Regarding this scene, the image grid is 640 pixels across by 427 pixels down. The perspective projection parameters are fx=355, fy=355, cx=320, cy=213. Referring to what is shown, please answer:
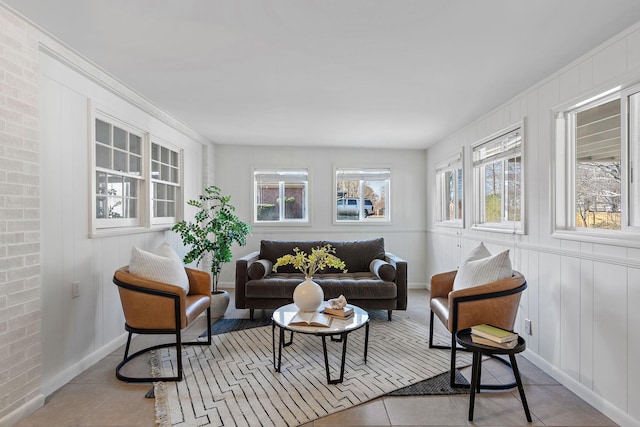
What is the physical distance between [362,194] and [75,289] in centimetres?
430

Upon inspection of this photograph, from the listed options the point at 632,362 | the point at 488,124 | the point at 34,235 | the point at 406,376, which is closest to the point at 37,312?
the point at 34,235

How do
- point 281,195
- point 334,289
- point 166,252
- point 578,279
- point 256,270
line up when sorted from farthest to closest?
point 281,195 < point 256,270 < point 334,289 < point 166,252 < point 578,279

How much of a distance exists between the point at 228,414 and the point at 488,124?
3660mm

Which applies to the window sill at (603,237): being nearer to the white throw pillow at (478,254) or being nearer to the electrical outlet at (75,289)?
the white throw pillow at (478,254)

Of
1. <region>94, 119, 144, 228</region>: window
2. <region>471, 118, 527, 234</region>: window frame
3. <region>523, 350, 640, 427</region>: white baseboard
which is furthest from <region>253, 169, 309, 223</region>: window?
<region>523, 350, 640, 427</region>: white baseboard

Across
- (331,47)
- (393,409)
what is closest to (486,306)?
(393,409)

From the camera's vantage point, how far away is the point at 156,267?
2.96 m

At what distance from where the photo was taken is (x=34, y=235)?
7.29 ft

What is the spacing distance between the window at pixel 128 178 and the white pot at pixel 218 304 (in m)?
1.07

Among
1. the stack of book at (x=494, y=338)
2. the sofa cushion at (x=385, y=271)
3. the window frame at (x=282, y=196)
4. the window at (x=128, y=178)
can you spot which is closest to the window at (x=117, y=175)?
the window at (x=128, y=178)

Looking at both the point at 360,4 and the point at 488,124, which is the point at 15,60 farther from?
the point at 488,124

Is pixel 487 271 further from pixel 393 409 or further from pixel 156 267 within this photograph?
pixel 156 267

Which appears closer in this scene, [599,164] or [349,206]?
[599,164]

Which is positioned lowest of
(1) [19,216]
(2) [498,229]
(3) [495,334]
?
(3) [495,334]
